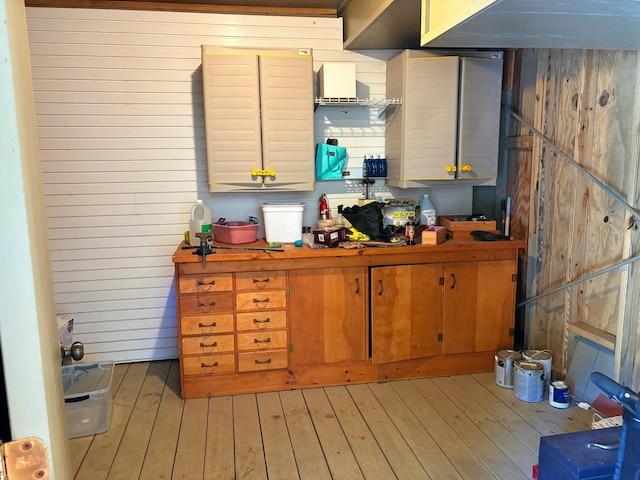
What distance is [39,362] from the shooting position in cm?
76

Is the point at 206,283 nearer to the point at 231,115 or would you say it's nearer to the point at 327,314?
the point at 327,314

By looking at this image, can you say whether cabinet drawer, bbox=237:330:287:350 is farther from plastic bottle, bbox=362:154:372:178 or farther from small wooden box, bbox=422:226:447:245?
plastic bottle, bbox=362:154:372:178

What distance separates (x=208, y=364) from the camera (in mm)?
3146

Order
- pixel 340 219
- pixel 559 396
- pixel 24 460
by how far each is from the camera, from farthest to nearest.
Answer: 1. pixel 340 219
2. pixel 559 396
3. pixel 24 460

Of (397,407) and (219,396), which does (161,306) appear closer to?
(219,396)

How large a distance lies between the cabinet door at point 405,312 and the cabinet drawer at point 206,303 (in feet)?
3.17

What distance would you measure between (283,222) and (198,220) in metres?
0.63

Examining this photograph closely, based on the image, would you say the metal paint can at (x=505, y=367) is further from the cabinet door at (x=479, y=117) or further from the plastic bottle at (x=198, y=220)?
the plastic bottle at (x=198, y=220)

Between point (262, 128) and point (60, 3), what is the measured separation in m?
1.67

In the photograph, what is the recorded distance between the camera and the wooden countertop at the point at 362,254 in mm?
3084

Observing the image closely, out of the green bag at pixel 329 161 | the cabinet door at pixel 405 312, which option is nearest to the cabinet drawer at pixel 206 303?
the cabinet door at pixel 405 312

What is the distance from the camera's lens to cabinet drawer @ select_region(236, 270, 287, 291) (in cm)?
313

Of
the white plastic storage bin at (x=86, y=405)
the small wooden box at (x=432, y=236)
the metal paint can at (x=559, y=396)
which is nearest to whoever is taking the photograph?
the white plastic storage bin at (x=86, y=405)

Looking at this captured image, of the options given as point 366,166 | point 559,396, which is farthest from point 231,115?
point 559,396
